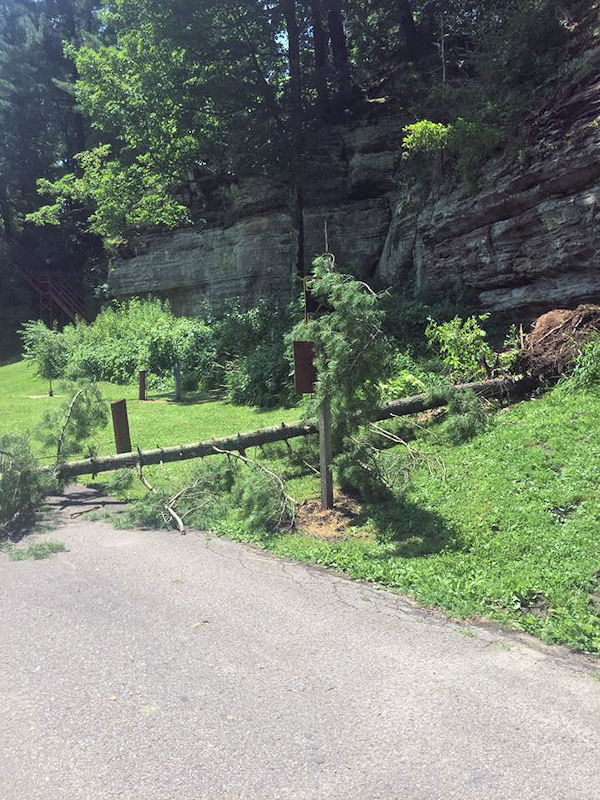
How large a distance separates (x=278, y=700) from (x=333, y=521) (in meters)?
3.31

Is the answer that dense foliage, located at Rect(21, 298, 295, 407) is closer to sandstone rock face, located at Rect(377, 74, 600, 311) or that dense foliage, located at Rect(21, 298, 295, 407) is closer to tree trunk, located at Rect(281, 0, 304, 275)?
tree trunk, located at Rect(281, 0, 304, 275)

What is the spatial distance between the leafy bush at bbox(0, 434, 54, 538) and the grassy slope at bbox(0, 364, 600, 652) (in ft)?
5.70

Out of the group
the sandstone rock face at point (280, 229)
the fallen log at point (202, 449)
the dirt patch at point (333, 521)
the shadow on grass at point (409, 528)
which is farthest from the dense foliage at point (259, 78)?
the shadow on grass at point (409, 528)

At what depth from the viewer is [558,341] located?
9406 mm

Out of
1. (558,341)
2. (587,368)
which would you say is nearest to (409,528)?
(587,368)

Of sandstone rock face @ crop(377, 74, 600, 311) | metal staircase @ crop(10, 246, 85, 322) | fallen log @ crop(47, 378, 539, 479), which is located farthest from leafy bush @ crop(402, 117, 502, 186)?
→ metal staircase @ crop(10, 246, 85, 322)

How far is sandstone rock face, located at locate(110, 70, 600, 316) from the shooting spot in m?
11.2

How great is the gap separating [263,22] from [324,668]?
21.8 meters

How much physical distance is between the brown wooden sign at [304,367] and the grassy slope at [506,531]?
61.3 inches

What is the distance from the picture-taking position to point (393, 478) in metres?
6.96

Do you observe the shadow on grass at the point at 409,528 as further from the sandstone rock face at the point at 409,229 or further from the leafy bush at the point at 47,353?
the leafy bush at the point at 47,353

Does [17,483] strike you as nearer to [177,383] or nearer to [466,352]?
[466,352]

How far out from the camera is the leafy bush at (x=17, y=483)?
7.11 metres

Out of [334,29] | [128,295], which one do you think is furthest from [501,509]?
[128,295]
